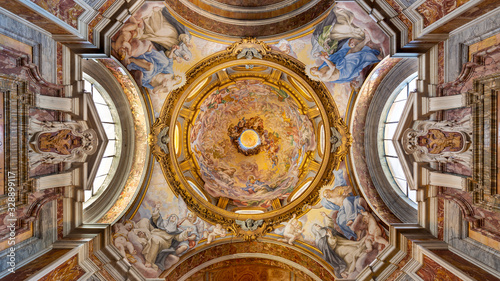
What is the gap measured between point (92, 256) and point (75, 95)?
16.9ft

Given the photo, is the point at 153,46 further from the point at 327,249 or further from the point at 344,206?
the point at 327,249

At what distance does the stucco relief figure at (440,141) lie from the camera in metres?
6.20

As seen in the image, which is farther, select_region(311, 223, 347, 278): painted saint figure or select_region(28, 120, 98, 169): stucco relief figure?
select_region(311, 223, 347, 278): painted saint figure

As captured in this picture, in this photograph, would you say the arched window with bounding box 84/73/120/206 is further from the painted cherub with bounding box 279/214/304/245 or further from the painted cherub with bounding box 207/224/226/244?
the painted cherub with bounding box 279/214/304/245

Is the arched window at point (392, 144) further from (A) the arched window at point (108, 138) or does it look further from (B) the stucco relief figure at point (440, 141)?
(A) the arched window at point (108, 138)

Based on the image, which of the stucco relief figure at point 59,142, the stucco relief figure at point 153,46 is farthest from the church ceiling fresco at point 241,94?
the stucco relief figure at point 59,142

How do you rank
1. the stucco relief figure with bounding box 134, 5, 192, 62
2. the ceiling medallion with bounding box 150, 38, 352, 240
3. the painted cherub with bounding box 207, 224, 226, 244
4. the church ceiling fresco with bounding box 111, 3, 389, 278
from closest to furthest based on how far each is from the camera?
1. the stucco relief figure with bounding box 134, 5, 192, 62
2. the church ceiling fresco with bounding box 111, 3, 389, 278
3. the ceiling medallion with bounding box 150, 38, 352, 240
4. the painted cherub with bounding box 207, 224, 226, 244

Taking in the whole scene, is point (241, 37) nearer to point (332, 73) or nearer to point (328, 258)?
point (332, 73)

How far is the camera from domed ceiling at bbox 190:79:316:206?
13.9 meters

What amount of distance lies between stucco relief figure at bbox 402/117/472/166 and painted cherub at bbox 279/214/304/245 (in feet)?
19.1

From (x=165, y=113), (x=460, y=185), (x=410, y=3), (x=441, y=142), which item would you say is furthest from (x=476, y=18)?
(x=165, y=113)

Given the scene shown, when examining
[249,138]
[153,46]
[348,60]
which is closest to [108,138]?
[153,46]

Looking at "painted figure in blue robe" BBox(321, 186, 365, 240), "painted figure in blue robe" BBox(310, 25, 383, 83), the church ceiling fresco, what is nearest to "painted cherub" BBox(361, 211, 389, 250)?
the church ceiling fresco

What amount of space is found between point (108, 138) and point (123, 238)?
398 cm
